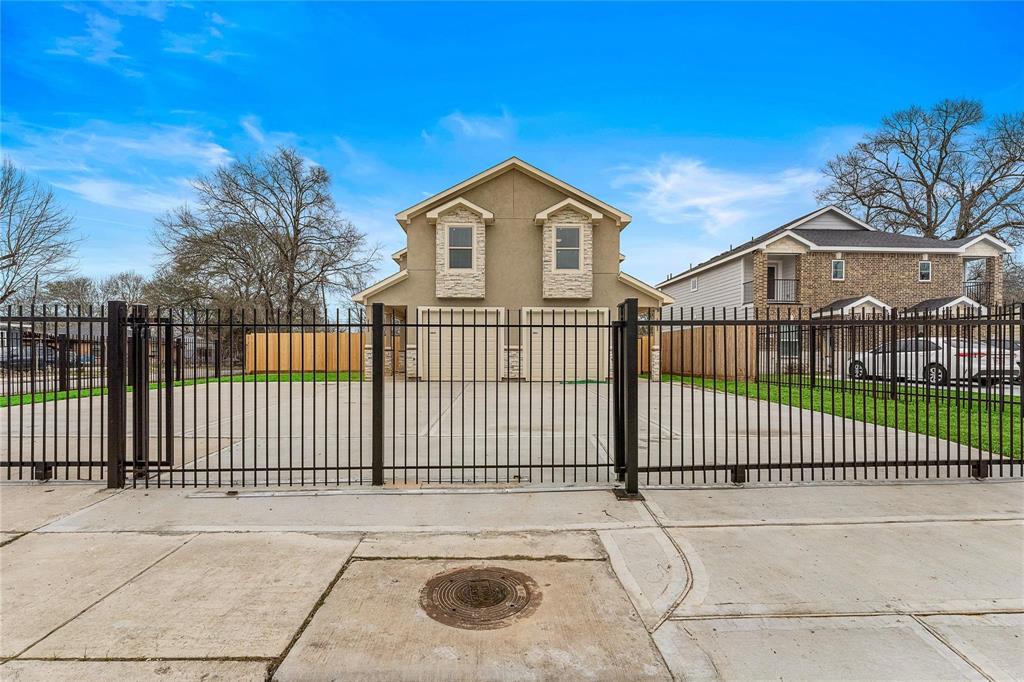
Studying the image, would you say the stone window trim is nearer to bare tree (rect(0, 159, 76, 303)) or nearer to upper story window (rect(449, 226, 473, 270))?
upper story window (rect(449, 226, 473, 270))

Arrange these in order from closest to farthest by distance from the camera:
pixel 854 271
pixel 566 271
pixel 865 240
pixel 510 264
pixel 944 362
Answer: pixel 944 362, pixel 566 271, pixel 510 264, pixel 854 271, pixel 865 240

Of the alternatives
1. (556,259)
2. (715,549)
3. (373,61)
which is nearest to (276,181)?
(373,61)

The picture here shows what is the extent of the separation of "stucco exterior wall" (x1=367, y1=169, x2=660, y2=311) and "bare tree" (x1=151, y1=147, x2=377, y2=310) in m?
11.6

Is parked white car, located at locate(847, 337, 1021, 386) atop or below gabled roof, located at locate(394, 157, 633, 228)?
below

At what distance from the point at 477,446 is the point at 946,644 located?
560 centimetres

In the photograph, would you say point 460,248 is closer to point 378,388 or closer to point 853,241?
point 378,388

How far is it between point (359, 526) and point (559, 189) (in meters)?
16.7

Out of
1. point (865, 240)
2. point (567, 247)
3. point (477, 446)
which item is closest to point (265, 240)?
point (567, 247)

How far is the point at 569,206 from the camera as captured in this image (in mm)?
18094

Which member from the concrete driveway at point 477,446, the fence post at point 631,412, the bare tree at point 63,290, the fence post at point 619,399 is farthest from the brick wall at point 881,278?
the bare tree at point 63,290

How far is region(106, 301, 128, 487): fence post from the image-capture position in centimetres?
509

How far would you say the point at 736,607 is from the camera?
295 centimetres

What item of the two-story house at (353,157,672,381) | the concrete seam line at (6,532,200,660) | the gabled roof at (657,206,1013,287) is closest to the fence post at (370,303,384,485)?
the concrete seam line at (6,532,200,660)

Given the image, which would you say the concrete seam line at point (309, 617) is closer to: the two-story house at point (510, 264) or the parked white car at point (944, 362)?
the parked white car at point (944, 362)
